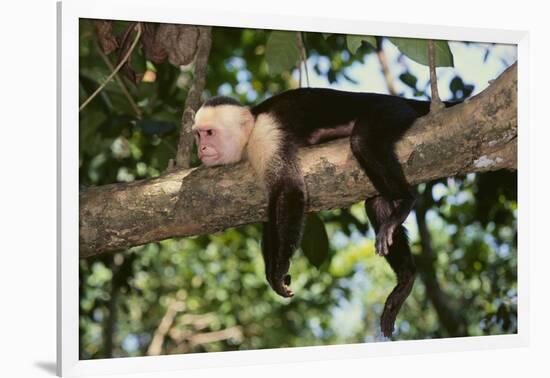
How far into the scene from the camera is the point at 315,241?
286 centimetres

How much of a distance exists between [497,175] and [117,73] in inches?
60.8

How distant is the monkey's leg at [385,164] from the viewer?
2559 mm

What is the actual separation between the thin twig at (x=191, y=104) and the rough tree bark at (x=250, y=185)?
9cm

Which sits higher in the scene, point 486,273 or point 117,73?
point 117,73

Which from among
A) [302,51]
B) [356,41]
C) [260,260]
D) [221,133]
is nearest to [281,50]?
[302,51]

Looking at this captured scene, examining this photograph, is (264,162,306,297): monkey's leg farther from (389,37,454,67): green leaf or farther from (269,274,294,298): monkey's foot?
(389,37,454,67): green leaf

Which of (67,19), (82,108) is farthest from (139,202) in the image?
(67,19)

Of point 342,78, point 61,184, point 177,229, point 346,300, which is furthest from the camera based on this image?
point 346,300

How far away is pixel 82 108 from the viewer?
8.41 ft

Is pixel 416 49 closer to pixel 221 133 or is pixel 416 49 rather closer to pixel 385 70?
pixel 385 70

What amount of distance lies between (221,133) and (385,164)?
56 centimetres

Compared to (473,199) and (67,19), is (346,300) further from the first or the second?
(67,19)

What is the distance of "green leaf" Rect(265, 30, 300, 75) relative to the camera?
2.79 meters

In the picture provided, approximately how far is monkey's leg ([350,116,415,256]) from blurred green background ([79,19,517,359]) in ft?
0.94
